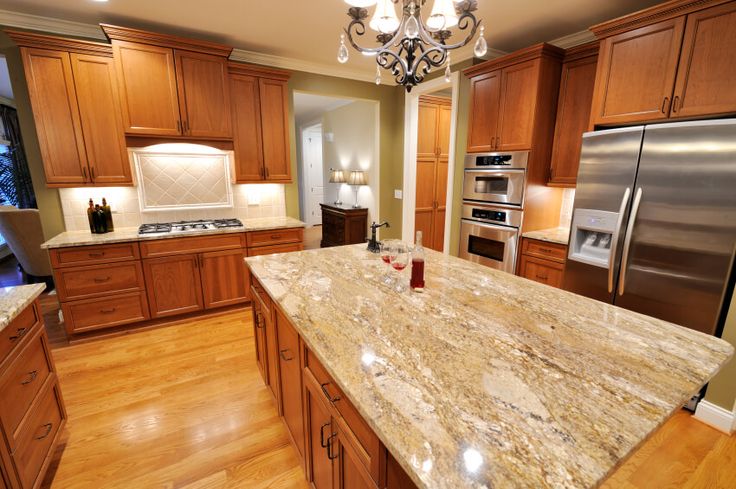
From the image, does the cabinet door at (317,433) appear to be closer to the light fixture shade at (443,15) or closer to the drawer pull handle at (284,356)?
the drawer pull handle at (284,356)

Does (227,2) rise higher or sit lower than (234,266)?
higher

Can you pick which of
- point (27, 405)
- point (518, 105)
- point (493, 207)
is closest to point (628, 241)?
point (493, 207)

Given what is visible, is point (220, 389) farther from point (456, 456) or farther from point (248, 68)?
point (248, 68)

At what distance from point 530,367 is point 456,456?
445 mm

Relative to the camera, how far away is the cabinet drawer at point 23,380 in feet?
4.46

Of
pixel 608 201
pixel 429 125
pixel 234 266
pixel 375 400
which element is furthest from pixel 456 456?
pixel 429 125

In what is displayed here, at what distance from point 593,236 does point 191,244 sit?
339 centimetres

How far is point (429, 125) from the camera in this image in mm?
4777

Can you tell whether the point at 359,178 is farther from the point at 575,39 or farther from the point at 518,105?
the point at 575,39

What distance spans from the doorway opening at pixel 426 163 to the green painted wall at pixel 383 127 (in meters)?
0.18

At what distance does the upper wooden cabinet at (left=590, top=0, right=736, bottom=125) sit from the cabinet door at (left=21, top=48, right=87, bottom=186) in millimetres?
4145

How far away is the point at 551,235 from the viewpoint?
2.99m

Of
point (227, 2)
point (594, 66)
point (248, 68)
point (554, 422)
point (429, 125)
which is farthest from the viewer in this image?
point (429, 125)

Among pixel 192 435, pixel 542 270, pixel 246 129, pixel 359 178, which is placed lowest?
pixel 192 435
